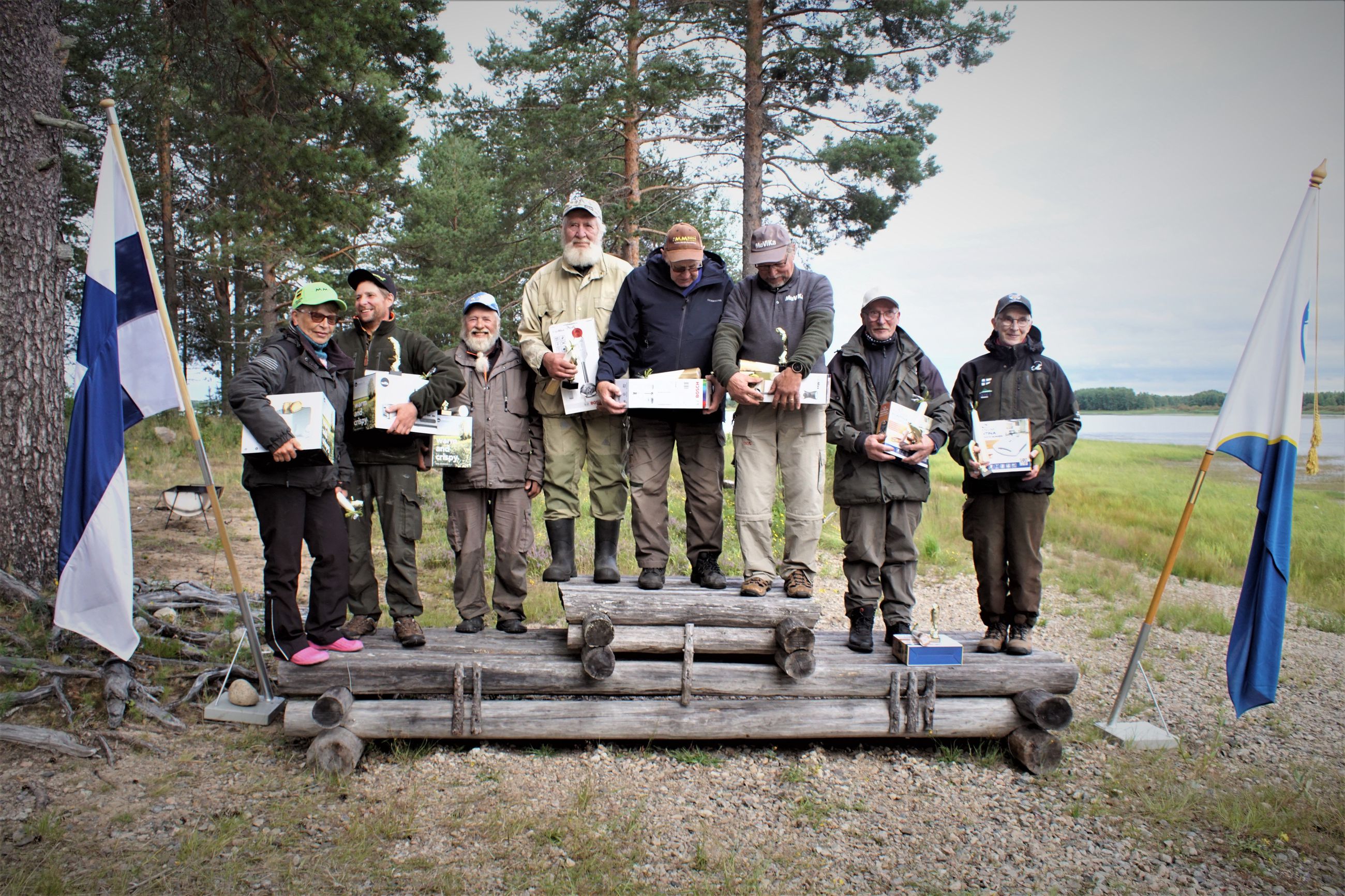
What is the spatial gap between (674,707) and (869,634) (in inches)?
56.0

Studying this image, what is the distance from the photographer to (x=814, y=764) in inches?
191

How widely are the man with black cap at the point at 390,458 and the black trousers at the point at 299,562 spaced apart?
0.31m

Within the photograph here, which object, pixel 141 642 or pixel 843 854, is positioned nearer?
pixel 843 854

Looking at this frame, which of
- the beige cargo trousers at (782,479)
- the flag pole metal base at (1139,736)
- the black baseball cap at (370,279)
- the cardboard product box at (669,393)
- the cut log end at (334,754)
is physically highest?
the black baseball cap at (370,279)

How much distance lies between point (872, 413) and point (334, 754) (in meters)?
3.92

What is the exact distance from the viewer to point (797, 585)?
5.09m

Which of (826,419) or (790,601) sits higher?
(826,419)

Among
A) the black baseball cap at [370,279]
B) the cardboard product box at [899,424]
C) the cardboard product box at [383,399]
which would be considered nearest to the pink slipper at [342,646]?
the cardboard product box at [383,399]

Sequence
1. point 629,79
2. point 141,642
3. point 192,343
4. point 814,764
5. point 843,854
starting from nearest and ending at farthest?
point 843,854 → point 814,764 → point 141,642 → point 629,79 → point 192,343

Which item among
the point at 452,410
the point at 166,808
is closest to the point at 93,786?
the point at 166,808

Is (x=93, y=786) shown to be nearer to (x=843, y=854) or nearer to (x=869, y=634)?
(x=843, y=854)

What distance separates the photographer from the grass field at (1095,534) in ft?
30.0

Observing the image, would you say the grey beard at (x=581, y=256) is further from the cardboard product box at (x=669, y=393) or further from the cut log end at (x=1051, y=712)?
the cut log end at (x=1051, y=712)

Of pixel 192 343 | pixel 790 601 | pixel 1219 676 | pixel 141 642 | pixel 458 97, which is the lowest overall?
pixel 1219 676
